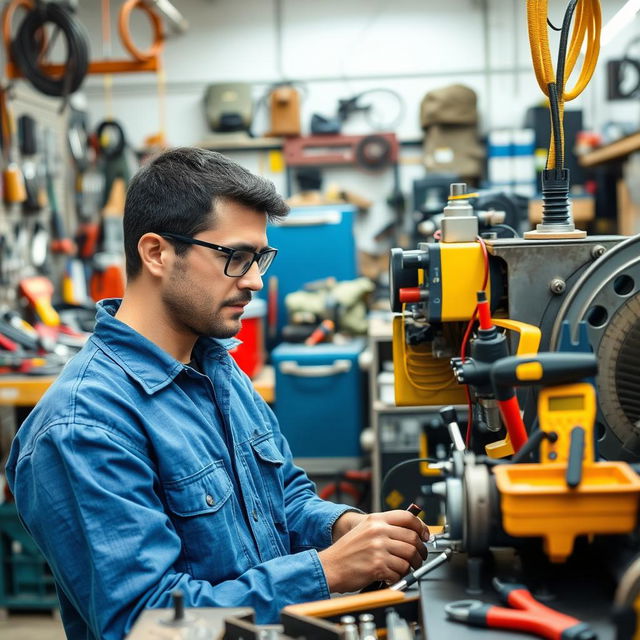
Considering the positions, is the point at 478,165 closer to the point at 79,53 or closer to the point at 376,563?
the point at 79,53

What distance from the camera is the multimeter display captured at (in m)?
0.88

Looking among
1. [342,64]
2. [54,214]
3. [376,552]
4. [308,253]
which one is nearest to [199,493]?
[376,552]

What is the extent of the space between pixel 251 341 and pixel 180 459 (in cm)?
239

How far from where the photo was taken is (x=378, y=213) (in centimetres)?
626

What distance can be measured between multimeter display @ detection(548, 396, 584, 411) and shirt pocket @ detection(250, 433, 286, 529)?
2.37ft

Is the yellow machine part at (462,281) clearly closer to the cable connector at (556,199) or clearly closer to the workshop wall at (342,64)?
the cable connector at (556,199)

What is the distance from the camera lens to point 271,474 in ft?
4.98

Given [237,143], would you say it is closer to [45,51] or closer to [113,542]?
[45,51]

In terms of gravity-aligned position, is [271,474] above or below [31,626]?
above

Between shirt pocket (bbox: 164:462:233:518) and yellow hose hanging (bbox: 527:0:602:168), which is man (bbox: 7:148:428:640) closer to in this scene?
shirt pocket (bbox: 164:462:233:518)

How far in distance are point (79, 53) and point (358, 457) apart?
2.17m

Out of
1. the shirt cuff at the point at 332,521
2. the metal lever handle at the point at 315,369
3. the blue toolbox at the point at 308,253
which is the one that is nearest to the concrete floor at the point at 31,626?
the metal lever handle at the point at 315,369

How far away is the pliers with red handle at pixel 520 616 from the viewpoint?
79 centimetres

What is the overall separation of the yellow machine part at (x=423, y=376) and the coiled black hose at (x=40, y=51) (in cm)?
278
